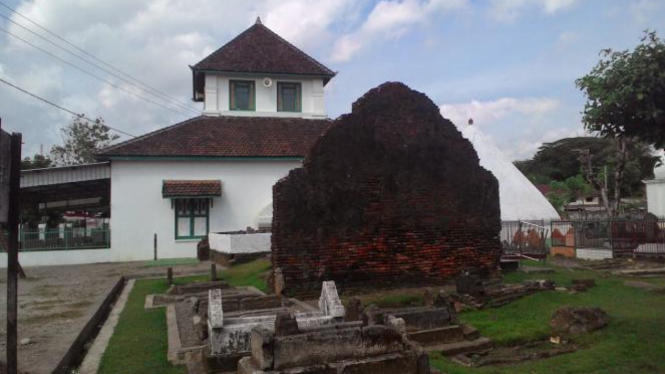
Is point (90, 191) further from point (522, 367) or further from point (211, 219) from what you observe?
point (522, 367)

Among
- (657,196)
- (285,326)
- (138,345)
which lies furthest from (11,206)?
(657,196)

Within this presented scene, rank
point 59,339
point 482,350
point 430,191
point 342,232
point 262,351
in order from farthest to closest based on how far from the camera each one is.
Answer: point 430,191
point 342,232
point 59,339
point 482,350
point 262,351

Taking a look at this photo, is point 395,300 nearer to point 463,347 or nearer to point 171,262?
point 463,347

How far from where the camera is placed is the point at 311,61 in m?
27.3

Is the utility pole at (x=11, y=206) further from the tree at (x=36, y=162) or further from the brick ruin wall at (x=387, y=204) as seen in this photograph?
the tree at (x=36, y=162)

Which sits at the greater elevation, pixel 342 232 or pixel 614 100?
pixel 614 100

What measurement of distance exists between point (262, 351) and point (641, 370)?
436 cm

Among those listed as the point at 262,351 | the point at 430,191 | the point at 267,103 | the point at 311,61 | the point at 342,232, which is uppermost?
the point at 311,61

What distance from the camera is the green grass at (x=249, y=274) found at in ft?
45.5

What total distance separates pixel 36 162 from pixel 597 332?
121ft

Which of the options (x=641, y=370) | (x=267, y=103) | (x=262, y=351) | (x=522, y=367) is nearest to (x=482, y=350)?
(x=522, y=367)

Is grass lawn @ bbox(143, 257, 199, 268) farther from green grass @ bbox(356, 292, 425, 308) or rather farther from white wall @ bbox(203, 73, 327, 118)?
green grass @ bbox(356, 292, 425, 308)

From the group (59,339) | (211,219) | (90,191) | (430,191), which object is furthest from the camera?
(90,191)

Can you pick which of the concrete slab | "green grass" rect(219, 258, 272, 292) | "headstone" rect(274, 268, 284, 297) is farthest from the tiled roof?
"headstone" rect(274, 268, 284, 297)
